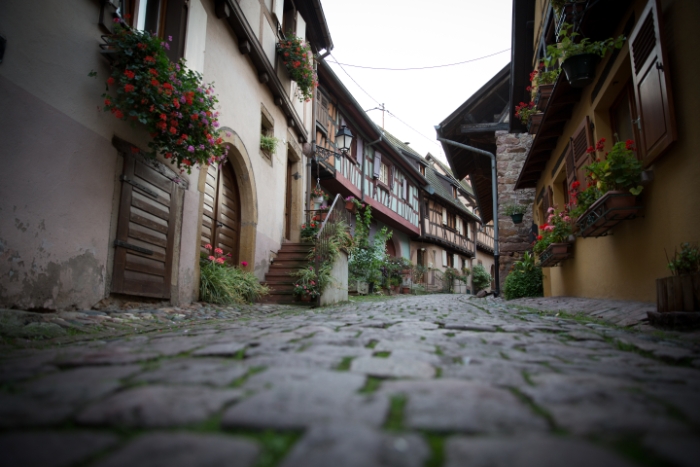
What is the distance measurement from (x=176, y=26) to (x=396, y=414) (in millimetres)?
5724

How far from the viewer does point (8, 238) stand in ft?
10.6

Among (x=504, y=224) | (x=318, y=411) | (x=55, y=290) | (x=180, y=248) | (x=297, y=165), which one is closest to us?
(x=318, y=411)

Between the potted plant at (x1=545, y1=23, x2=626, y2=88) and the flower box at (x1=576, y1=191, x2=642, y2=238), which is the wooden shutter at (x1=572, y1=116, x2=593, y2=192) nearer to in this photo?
the potted plant at (x1=545, y1=23, x2=626, y2=88)

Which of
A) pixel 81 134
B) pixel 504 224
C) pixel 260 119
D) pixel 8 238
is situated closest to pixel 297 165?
pixel 260 119

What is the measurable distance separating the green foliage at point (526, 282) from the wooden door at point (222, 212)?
575 centimetres

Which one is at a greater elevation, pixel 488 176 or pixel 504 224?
pixel 488 176

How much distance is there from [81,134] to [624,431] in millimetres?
4281

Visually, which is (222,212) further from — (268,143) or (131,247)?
(131,247)

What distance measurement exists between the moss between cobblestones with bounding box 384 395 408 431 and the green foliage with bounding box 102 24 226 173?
375 centimetres

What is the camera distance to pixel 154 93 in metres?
4.22

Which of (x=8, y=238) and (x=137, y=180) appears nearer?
(x=8, y=238)

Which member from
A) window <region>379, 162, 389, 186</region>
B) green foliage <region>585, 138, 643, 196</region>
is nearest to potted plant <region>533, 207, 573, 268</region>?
green foliage <region>585, 138, 643, 196</region>

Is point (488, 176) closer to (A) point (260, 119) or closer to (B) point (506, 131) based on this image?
(B) point (506, 131)

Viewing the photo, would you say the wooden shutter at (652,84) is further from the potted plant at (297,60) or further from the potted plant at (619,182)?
the potted plant at (297,60)
